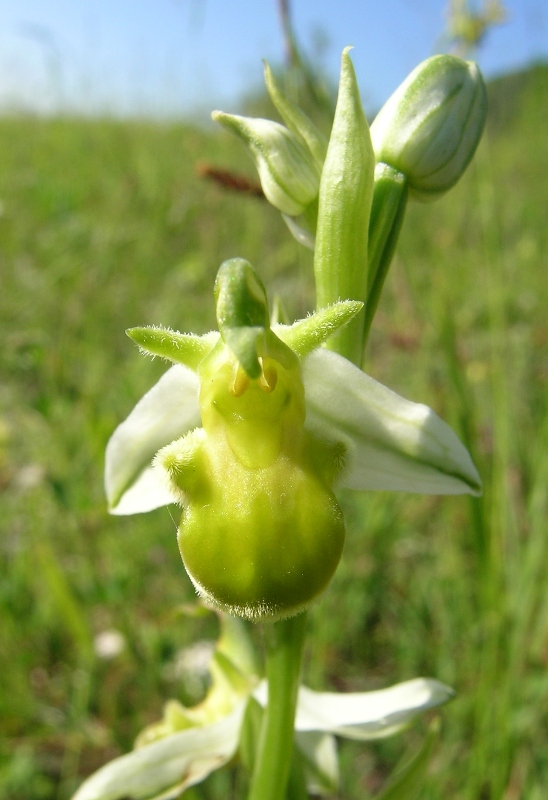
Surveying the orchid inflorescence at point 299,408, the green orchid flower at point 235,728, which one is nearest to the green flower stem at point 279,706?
the orchid inflorescence at point 299,408

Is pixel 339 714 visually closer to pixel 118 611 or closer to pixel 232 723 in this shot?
pixel 232 723

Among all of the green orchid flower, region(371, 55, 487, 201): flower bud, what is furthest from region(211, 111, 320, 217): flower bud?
the green orchid flower

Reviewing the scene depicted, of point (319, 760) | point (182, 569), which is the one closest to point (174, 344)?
point (319, 760)

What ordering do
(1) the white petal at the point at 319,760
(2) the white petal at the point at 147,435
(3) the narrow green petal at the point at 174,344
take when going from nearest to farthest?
(3) the narrow green petal at the point at 174,344 < (2) the white petal at the point at 147,435 < (1) the white petal at the point at 319,760

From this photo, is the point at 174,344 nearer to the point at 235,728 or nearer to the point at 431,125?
the point at 431,125

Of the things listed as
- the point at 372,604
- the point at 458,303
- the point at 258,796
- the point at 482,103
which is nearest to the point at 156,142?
the point at 458,303

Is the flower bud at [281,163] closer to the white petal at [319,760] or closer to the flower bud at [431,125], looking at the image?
the flower bud at [431,125]

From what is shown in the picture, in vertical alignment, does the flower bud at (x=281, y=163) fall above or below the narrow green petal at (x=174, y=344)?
above
